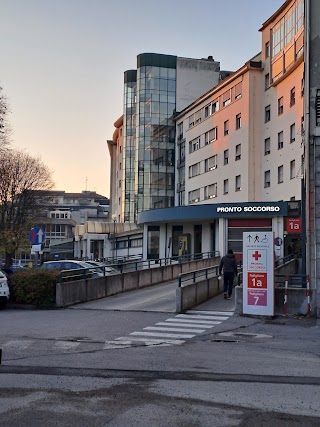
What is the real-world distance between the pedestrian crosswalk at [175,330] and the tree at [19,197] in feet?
104

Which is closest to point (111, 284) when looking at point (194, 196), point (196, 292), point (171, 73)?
point (196, 292)

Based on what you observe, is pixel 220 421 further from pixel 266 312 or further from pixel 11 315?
pixel 11 315

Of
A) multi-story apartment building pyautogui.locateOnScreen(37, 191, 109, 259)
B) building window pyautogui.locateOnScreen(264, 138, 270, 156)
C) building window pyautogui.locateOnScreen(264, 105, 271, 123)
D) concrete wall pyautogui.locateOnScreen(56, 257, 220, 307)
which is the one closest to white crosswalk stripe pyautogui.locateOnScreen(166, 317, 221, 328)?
concrete wall pyautogui.locateOnScreen(56, 257, 220, 307)

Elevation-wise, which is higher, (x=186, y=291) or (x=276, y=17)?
(x=276, y=17)

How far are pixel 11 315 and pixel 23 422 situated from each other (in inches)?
483

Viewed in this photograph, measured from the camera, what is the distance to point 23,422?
20.0 ft

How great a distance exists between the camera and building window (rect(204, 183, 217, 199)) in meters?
55.6

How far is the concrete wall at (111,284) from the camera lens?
2049 cm

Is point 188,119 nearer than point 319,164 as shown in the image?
No

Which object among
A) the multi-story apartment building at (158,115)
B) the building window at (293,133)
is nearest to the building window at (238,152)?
the building window at (293,133)

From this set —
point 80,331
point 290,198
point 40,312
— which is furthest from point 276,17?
point 80,331

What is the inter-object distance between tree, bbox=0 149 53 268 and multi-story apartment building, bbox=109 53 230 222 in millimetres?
19721

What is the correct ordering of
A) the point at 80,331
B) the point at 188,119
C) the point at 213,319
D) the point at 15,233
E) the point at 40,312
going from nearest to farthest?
the point at 80,331 < the point at 213,319 < the point at 40,312 < the point at 15,233 < the point at 188,119

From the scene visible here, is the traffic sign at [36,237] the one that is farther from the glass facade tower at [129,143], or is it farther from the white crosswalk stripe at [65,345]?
the glass facade tower at [129,143]
